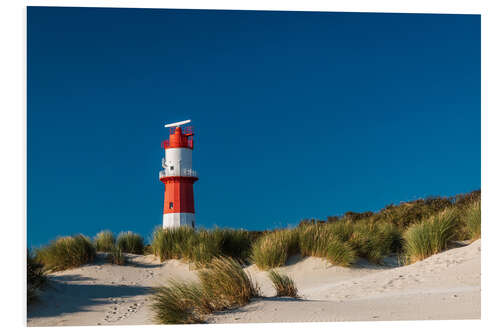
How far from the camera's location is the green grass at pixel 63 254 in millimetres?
10125

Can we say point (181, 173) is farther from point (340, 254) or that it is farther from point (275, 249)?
point (340, 254)

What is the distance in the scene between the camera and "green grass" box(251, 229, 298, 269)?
9414 mm

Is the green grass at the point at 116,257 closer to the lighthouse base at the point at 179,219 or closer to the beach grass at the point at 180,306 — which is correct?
the lighthouse base at the point at 179,219

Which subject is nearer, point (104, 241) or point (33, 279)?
point (33, 279)

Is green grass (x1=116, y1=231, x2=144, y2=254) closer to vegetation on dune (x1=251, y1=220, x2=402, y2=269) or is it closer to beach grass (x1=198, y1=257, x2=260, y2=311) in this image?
vegetation on dune (x1=251, y1=220, x2=402, y2=269)

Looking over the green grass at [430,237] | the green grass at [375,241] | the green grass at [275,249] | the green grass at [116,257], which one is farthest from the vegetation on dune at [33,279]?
the green grass at [430,237]

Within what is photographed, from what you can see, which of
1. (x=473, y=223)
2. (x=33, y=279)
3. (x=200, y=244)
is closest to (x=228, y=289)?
(x=33, y=279)

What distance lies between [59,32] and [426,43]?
232 inches

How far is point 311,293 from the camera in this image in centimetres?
737

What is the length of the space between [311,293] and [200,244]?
3652 mm

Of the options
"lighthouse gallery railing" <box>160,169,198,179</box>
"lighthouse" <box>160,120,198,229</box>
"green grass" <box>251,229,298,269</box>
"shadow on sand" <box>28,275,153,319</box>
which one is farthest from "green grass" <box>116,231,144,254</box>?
"lighthouse gallery railing" <box>160,169,198,179</box>

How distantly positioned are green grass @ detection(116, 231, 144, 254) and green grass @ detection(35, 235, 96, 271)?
202cm

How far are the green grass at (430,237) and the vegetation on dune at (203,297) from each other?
165 inches
